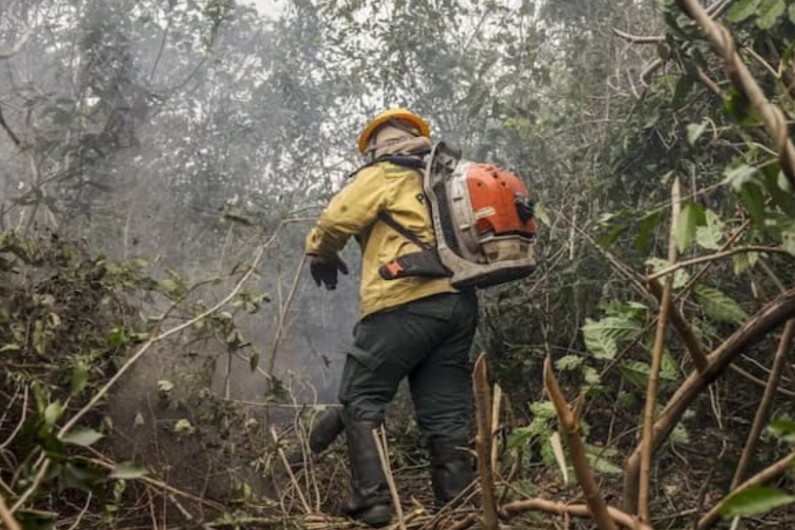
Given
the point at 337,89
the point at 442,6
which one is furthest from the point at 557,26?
the point at 337,89

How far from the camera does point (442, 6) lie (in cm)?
765

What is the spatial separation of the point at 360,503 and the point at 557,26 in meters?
4.96

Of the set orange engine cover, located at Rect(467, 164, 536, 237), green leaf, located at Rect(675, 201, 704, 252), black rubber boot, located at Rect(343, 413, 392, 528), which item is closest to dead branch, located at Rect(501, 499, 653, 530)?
green leaf, located at Rect(675, 201, 704, 252)

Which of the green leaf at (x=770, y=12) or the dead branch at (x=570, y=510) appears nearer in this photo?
the dead branch at (x=570, y=510)

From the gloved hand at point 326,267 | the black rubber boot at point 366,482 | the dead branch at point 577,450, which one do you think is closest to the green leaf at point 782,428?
the dead branch at point 577,450

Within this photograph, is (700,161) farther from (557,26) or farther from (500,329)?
(557,26)

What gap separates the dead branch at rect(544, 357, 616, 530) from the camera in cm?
114

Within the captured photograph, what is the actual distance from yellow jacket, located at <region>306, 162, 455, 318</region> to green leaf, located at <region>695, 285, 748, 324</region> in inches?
75.7

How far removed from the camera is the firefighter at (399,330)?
3.52m

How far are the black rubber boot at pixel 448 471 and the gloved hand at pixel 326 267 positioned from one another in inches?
33.8

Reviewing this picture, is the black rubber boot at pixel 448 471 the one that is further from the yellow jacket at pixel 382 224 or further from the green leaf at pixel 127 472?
the green leaf at pixel 127 472

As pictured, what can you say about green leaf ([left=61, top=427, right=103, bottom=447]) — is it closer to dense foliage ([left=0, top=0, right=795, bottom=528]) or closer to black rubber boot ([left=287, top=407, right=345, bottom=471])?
dense foliage ([left=0, top=0, right=795, bottom=528])

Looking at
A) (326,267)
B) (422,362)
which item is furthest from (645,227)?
(326,267)

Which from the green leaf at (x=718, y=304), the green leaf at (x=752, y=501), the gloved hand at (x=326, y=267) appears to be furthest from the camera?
the gloved hand at (x=326, y=267)
